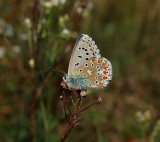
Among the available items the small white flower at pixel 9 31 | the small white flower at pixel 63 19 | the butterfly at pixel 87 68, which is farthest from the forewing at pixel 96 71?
the small white flower at pixel 9 31

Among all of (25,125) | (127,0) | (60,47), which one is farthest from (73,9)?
(127,0)

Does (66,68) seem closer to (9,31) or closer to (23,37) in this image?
(23,37)

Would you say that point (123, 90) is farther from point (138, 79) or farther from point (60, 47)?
point (60, 47)

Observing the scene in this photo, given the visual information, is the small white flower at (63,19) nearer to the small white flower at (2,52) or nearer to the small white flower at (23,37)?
the small white flower at (23,37)

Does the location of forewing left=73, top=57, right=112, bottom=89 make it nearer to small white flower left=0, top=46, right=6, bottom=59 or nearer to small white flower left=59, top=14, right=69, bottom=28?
small white flower left=59, top=14, right=69, bottom=28

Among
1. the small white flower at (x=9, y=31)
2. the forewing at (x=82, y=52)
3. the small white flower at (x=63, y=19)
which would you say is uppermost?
the small white flower at (x=9, y=31)

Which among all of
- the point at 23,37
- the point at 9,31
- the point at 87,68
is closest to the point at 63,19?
the point at 87,68
